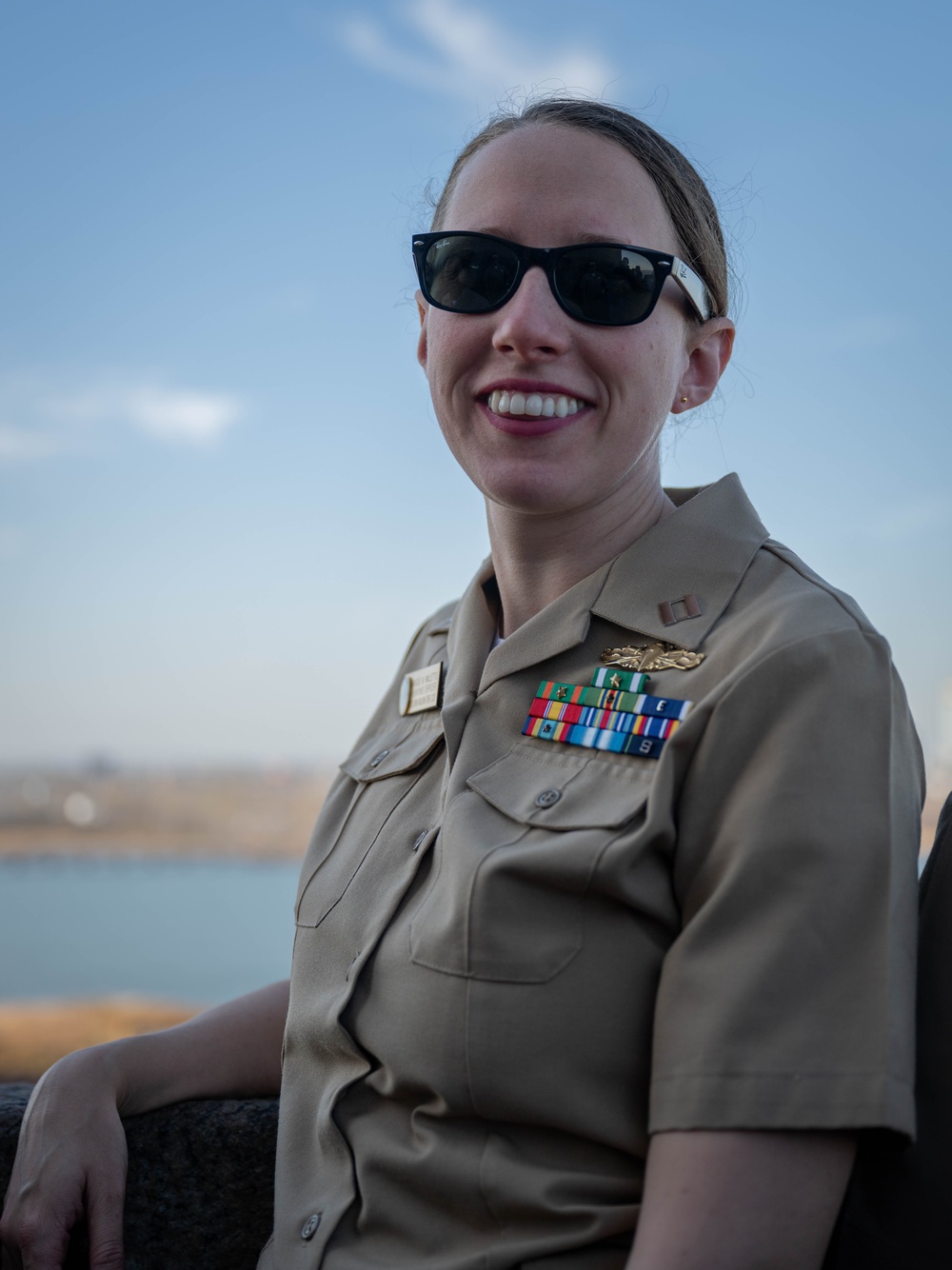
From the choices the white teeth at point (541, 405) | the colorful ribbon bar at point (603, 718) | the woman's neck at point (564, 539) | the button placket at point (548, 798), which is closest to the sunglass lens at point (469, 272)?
the white teeth at point (541, 405)

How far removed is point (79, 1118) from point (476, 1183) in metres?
0.66

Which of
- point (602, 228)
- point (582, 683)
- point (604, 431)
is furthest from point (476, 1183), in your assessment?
point (602, 228)

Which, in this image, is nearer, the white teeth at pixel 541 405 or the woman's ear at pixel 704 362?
the white teeth at pixel 541 405

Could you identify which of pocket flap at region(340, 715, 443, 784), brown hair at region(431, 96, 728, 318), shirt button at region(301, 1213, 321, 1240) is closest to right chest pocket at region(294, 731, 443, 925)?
pocket flap at region(340, 715, 443, 784)

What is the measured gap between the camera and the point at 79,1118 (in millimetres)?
1586

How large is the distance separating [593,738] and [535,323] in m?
0.55

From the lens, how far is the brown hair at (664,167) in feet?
5.18

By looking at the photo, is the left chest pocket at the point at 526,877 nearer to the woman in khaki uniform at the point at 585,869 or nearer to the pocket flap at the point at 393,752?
the woman in khaki uniform at the point at 585,869

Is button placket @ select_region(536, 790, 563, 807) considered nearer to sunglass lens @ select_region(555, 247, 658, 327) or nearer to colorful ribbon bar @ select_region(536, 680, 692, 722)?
colorful ribbon bar @ select_region(536, 680, 692, 722)

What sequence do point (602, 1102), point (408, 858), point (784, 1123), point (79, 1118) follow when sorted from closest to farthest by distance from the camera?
point (784, 1123), point (602, 1102), point (408, 858), point (79, 1118)

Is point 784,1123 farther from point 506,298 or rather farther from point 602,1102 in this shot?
point 506,298

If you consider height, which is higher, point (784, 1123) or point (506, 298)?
point (506, 298)

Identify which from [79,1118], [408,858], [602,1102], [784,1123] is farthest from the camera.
Result: [79,1118]

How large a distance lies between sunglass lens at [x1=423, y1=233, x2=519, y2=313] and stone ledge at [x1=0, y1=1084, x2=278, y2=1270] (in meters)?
1.22
